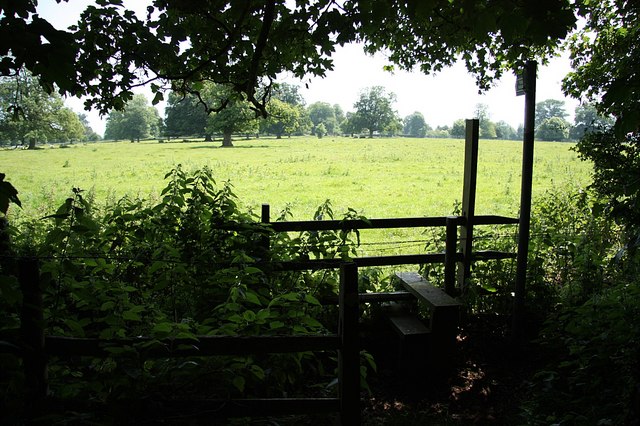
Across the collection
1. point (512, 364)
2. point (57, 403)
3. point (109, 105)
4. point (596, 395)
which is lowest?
point (512, 364)

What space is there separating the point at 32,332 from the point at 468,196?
5425 millimetres

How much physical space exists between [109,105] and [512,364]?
593 centimetres

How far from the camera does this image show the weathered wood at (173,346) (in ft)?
8.83

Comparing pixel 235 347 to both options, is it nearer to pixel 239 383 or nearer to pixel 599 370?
pixel 239 383

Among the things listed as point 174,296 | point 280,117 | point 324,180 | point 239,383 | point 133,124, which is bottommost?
point 239,383

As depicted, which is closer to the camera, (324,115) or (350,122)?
(350,122)

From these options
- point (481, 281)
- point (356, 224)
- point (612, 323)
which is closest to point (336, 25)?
point (356, 224)

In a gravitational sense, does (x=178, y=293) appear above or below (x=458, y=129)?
below

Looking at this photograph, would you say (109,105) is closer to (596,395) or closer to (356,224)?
(356,224)

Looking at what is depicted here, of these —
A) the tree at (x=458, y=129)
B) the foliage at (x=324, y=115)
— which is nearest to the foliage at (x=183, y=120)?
the tree at (x=458, y=129)

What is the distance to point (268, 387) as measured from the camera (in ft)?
11.1

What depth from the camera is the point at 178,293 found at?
4367mm

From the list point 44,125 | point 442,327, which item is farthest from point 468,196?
point 44,125

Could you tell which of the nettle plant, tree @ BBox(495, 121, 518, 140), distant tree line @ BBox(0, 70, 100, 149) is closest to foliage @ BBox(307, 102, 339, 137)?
tree @ BBox(495, 121, 518, 140)
